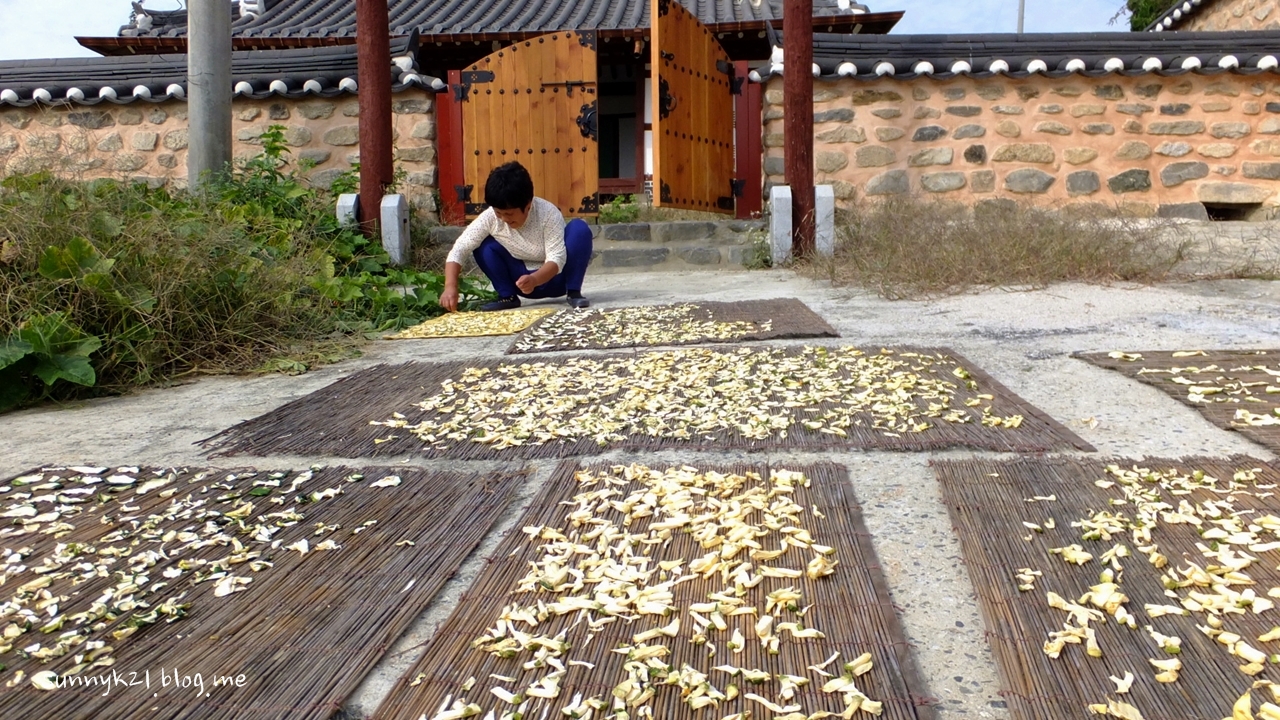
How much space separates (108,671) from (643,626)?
26.5 inches

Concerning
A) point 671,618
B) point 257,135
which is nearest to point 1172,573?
point 671,618

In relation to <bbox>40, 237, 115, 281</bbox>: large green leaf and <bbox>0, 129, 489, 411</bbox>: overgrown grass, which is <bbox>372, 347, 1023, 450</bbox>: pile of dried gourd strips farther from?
<bbox>40, 237, 115, 281</bbox>: large green leaf

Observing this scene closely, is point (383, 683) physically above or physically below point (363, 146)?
below

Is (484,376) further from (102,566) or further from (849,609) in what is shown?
(849,609)

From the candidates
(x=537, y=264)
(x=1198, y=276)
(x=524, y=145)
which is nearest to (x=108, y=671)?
(x=537, y=264)

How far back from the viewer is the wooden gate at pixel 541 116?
21.4ft

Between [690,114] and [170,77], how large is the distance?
160 inches

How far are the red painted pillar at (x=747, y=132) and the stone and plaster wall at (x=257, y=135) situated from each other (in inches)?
90.9

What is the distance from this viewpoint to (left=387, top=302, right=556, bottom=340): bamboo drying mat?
3703 millimetres

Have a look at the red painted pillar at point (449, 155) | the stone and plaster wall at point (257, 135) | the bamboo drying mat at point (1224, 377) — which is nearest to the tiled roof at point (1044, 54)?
the red painted pillar at point (449, 155)

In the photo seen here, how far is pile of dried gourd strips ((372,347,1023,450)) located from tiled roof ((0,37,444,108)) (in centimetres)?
462

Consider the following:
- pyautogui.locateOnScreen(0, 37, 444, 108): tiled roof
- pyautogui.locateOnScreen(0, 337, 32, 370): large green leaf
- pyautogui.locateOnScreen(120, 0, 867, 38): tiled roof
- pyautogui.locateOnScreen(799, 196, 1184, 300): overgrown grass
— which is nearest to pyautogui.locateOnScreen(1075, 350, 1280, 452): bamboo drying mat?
pyautogui.locateOnScreen(799, 196, 1184, 300): overgrown grass

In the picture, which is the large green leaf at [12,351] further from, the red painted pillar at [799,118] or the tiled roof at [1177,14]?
the tiled roof at [1177,14]

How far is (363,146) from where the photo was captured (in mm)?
5926
